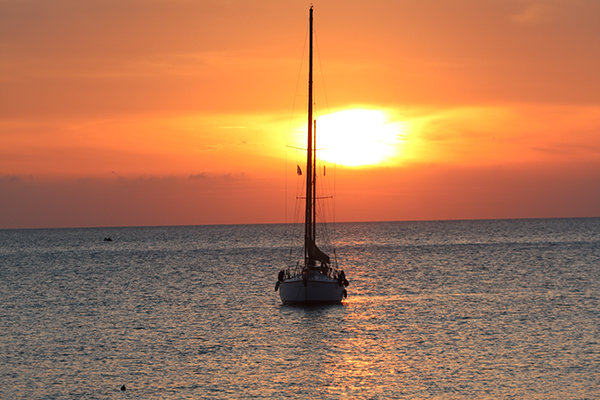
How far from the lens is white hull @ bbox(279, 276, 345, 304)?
171ft

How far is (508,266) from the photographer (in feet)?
318

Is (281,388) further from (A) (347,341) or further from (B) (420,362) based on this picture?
(A) (347,341)

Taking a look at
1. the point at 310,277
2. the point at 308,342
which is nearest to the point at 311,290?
the point at 310,277

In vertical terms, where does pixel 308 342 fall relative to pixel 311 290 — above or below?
below

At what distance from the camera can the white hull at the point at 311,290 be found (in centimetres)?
5209

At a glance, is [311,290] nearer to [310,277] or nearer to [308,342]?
[310,277]

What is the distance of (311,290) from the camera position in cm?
5212

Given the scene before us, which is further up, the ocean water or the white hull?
the white hull

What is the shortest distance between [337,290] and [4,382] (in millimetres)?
28564

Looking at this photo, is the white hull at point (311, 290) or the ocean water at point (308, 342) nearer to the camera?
the ocean water at point (308, 342)

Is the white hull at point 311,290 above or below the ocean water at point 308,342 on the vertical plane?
above

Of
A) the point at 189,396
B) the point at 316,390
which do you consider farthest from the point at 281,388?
the point at 189,396

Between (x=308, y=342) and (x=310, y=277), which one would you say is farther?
(x=310, y=277)

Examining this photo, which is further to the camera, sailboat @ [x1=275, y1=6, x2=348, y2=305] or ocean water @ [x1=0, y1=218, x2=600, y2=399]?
sailboat @ [x1=275, y1=6, x2=348, y2=305]
